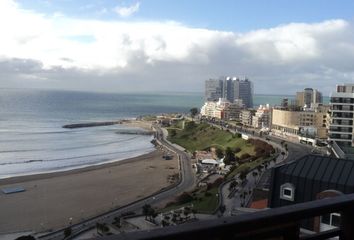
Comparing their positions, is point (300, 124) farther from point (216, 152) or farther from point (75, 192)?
point (75, 192)

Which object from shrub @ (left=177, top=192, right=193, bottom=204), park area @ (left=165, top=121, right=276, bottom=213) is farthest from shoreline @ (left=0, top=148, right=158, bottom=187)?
shrub @ (left=177, top=192, right=193, bottom=204)

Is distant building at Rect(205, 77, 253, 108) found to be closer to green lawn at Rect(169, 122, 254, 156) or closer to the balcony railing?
green lawn at Rect(169, 122, 254, 156)

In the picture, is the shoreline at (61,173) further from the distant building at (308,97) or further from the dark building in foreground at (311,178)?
the distant building at (308,97)

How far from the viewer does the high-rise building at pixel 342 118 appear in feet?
155

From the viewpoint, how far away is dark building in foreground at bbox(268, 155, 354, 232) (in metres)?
8.29

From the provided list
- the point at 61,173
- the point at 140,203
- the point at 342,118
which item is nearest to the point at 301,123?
the point at 342,118

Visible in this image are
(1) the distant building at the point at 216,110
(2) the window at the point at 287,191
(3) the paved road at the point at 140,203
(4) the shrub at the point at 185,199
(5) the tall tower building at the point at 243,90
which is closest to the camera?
(2) the window at the point at 287,191

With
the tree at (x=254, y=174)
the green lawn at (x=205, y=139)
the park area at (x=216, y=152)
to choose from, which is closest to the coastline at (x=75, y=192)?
the park area at (x=216, y=152)

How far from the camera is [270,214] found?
1651 millimetres

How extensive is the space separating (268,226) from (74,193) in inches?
1186

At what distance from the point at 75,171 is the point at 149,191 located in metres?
9.62

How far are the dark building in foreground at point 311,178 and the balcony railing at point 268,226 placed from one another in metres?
6.38

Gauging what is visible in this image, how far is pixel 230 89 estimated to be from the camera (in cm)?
16988

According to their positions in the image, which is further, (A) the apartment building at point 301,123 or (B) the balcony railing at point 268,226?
(A) the apartment building at point 301,123
